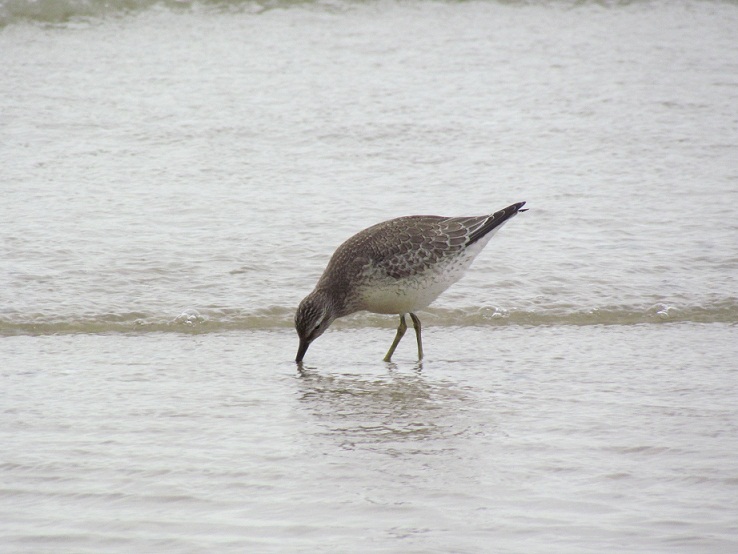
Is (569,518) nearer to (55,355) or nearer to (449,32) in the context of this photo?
(55,355)

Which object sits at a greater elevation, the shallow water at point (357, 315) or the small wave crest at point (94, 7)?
the small wave crest at point (94, 7)

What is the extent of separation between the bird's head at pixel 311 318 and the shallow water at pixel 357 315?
16cm

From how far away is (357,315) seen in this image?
688 cm

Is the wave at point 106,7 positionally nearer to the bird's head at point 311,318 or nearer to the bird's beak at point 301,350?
the bird's head at point 311,318

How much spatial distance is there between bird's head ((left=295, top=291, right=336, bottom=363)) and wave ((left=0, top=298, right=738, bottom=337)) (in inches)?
21.3

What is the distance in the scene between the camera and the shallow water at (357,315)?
398 centimetres

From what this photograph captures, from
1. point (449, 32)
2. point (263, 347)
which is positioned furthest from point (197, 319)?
point (449, 32)

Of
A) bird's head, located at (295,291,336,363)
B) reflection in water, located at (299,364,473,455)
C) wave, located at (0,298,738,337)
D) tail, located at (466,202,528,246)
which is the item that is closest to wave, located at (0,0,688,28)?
wave, located at (0,298,738,337)

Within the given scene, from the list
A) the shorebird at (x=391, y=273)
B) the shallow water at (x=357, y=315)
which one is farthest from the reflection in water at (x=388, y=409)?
the shorebird at (x=391, y=273)

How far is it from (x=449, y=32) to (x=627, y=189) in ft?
18.1

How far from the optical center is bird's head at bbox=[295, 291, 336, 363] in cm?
590

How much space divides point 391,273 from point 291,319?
788 millimetres

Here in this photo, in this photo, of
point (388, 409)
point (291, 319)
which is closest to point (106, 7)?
point (291, 319)

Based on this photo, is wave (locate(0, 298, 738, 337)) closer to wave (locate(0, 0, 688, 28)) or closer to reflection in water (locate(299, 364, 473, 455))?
reflection in water (locate(299, 364, 473, 455))
